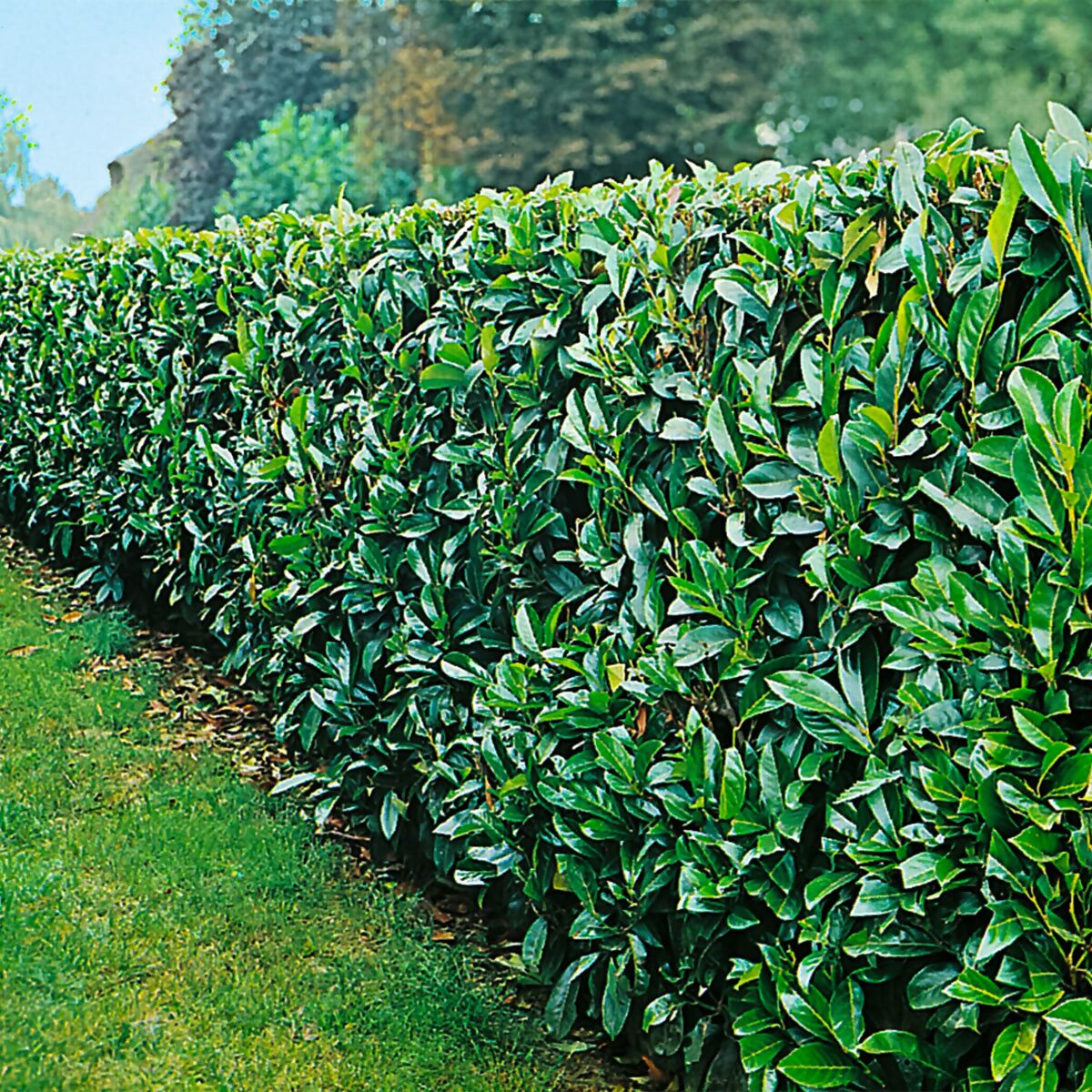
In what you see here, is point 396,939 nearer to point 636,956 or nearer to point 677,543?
point 636,956

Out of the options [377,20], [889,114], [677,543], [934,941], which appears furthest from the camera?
[377,20]

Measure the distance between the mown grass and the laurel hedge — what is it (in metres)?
0.28

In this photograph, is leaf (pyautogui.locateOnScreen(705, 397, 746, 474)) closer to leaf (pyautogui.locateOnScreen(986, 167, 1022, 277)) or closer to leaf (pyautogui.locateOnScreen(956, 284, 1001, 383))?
leaf (pyautogui.locateOnScreen(956, 284, 1001, 383))

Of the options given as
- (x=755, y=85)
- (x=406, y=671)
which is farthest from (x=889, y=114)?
Answer: (x=406, y=671)

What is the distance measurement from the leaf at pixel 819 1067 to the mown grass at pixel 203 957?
79 centimetres

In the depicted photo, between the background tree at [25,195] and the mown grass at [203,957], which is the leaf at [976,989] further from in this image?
the background tree at [25,195]

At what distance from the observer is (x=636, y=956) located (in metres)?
3.05

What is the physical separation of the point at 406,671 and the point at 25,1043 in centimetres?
149

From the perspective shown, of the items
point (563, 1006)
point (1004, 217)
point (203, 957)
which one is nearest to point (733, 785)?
point (563, 1006)

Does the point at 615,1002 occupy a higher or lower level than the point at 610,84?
lower

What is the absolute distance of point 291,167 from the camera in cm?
3950

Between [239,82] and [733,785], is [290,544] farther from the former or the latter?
[239,82]

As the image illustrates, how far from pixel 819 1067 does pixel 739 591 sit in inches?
41.3

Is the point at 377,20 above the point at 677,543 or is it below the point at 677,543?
above
